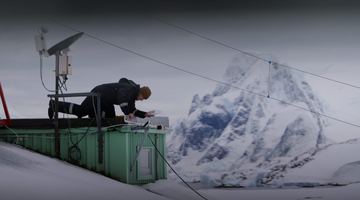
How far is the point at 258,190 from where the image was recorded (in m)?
Answer: 5.28

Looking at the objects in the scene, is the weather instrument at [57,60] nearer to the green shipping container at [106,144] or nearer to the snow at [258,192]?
the green shipping container at [106,144]

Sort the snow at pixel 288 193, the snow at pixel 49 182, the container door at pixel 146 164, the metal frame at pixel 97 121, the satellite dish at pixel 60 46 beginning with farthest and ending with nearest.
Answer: the container door at pixel 146 164, the snow at pixel 288 193, the metal frame at pixel 97 121, the satellite dish at pixel 60 46, the snow at pixel 49 182

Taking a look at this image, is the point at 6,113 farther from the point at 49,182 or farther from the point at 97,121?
the point at 49,182

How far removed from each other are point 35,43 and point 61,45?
19 centimetres

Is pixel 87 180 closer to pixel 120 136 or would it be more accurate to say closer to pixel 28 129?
pixel 120 136

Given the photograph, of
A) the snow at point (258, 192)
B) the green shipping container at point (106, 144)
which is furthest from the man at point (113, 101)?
the snow at point (258, 192)

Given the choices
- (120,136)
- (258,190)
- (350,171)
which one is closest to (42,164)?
(120,136)

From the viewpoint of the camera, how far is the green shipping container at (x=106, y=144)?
4.69 meters

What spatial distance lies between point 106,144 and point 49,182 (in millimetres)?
1057

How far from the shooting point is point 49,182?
12.2ft

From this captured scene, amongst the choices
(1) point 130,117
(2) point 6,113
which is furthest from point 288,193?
(2) point 6,113

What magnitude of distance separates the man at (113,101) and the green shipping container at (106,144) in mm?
109

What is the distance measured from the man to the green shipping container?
11 centimetres

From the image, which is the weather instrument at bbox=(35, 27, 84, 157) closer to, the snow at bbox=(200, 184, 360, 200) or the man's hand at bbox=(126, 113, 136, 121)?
the man's hand at bbox=(126, 113, 136, 121)
